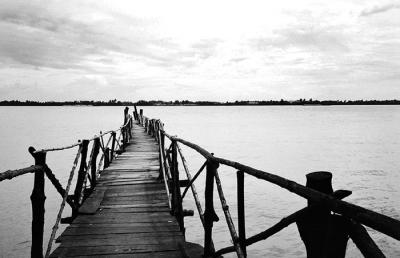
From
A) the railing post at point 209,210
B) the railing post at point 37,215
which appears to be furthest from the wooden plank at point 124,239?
the railing post at point 209,210

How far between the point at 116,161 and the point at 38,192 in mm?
8980

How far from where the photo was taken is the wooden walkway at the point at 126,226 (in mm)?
4555

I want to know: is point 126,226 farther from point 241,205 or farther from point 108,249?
point 241,205

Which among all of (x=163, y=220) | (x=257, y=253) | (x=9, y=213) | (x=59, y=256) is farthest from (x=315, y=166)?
(x=59, y=256)

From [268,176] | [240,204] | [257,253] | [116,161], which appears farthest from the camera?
[116,161]

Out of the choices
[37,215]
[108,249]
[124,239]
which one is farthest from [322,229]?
[124,239]

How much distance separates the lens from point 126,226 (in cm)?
561

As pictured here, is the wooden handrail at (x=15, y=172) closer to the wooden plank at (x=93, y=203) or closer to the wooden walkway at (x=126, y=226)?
the wooden walkway at (x=126, y=226)

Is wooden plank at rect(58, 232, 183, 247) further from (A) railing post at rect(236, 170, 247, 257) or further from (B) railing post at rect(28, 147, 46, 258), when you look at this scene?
(A) railing post at rect(236, 170, 247, 257)

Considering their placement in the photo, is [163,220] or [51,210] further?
[51,210]

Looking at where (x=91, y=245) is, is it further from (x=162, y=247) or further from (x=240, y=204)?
(x=240, y=204)

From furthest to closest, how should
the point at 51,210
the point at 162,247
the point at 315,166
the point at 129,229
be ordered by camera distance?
the point at 315,166 < the point at 51,210 < the point at 129,229 < the point at 162,247

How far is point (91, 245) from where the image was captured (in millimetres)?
4707

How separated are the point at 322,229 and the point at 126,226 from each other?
14.1ft
